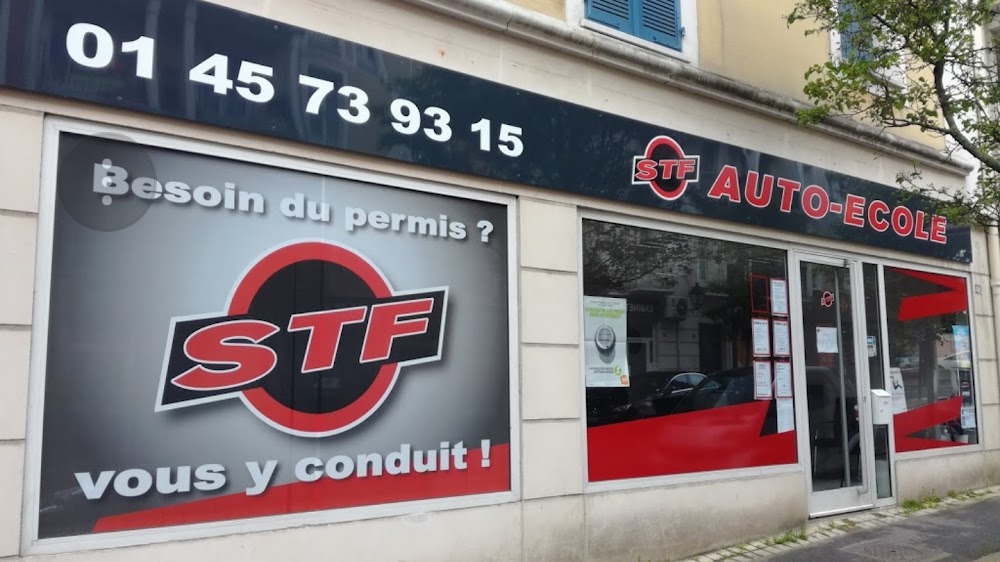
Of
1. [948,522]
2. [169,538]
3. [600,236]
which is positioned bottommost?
[948,522]

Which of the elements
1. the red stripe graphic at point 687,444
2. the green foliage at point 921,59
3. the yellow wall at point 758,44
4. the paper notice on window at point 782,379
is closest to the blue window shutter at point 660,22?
the yellow wall at point 758,44

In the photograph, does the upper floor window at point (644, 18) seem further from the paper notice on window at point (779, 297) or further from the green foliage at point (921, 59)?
the paper notice on window at point (779, 297)

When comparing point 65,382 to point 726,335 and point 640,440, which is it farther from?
point 726,335

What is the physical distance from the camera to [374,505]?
455cm

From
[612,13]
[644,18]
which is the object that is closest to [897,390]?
[644,18]

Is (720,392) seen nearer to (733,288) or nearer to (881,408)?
(733,288)

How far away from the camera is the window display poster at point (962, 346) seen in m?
8.87

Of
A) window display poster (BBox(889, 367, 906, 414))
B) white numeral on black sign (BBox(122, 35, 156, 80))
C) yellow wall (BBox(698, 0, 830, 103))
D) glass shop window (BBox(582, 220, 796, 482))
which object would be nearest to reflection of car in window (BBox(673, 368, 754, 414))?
glass shop window (BBox(582, 220, 796, 482))

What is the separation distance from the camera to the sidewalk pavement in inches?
230

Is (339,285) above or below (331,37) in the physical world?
below

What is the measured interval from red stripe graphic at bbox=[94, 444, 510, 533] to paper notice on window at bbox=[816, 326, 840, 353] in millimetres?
3729

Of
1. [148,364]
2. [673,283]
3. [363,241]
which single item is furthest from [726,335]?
[148,364]

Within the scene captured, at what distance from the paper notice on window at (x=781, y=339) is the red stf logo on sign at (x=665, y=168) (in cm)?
165

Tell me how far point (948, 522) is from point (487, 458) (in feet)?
15.3
